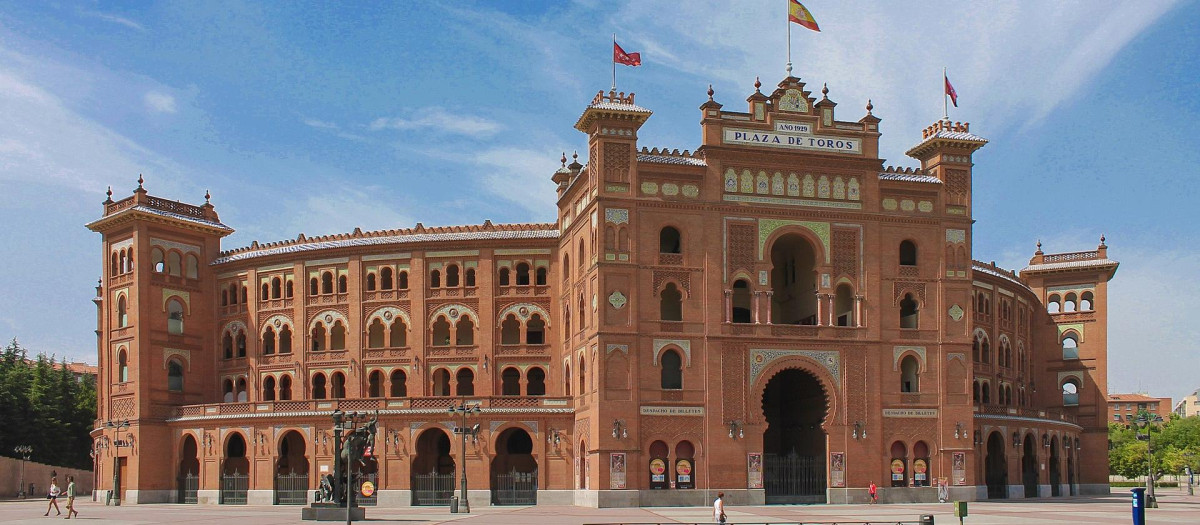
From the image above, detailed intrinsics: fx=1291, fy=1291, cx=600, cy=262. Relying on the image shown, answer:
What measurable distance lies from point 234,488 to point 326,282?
39.5 feet

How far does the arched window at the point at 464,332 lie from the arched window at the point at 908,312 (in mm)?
22271

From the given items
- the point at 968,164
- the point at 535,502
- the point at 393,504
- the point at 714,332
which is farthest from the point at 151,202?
the point at 968,164

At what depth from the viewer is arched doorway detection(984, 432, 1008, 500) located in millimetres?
68875

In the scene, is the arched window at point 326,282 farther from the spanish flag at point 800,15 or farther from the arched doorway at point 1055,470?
the arched doorway at point 1055,470

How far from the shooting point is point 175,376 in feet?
235

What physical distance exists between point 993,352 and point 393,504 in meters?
36.3

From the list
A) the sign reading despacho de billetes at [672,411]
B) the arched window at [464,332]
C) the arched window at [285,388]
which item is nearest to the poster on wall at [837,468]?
the sign reading despacho de billetes at [672,411]

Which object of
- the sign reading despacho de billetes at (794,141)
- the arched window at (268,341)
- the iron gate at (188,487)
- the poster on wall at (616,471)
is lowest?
the iron gate at (188,487)

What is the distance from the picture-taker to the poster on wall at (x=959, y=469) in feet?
202

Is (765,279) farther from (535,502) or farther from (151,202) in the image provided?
(151,202)

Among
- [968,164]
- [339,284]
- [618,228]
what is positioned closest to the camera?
[618,228]

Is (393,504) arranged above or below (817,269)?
below

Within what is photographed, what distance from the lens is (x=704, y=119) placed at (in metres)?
60.6

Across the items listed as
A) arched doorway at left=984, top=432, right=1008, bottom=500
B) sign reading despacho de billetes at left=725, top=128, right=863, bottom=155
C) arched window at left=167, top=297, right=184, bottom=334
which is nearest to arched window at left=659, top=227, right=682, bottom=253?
sign reading despacho de billetes at left=725, top=128, right=863, bottom=155
